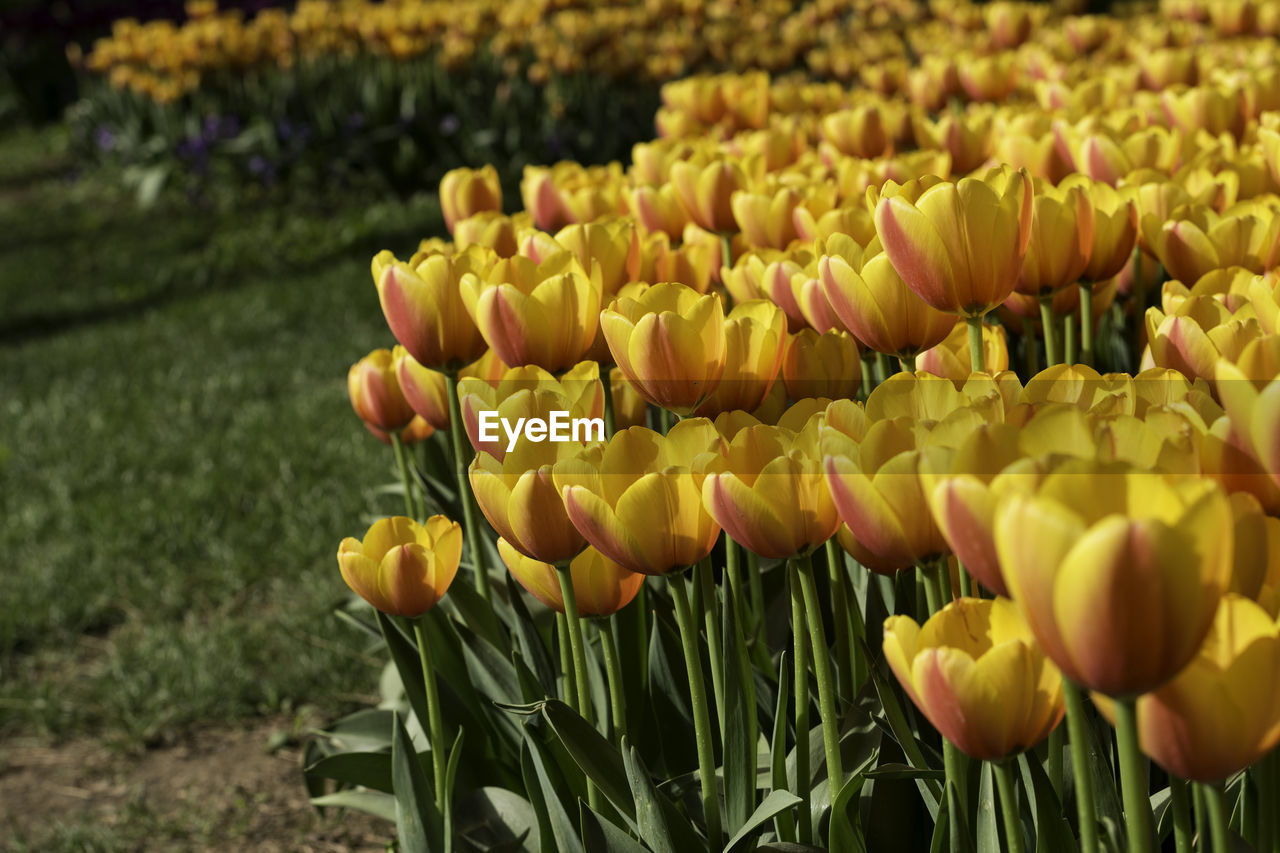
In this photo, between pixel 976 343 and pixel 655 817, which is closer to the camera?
pixel 655 817

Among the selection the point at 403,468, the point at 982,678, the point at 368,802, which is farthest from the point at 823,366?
the point at 368,802

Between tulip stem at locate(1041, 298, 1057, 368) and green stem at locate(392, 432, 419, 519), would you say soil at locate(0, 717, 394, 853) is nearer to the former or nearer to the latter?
green stem at locate(392, 432, 419, 519)

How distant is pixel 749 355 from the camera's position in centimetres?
123

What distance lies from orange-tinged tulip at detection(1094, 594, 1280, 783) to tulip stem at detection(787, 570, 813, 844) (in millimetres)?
415

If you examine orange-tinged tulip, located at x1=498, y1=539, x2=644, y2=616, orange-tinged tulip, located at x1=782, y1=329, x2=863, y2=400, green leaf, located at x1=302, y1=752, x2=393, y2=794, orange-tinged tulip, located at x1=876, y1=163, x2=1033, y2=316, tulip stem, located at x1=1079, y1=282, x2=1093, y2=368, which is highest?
orange-tinged tulip, located at x1=876, y1=163, x2=1033, y2=316

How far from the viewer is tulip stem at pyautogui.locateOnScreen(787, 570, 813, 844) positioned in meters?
1.12

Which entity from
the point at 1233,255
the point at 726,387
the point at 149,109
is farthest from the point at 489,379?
the point at 149,109

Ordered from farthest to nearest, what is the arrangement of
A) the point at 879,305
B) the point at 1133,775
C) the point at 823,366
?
the point at 823,366
the point at 879,305
the point at 1133,775

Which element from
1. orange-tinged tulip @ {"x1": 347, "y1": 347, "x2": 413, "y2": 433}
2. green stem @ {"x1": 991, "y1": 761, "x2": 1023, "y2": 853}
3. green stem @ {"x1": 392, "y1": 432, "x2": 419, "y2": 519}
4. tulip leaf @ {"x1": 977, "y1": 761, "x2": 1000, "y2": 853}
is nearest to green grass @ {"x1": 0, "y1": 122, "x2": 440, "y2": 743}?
green stem @ {"x1": 392, "y1": 432, "x2": 419, "y2": 519}

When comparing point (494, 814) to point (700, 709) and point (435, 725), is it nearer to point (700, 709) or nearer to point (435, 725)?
point (435, 725)

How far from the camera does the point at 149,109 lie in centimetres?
878

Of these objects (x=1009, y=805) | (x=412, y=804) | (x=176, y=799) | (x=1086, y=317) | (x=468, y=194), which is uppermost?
(x=468, y=194)

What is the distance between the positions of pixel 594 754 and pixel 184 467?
136 inches

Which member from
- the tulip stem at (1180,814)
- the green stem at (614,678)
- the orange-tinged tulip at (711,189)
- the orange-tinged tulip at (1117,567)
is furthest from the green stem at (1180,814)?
the orange-tinged tulip at (711,189)
